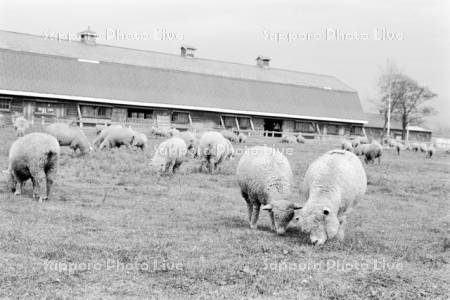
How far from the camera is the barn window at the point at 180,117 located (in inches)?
1861

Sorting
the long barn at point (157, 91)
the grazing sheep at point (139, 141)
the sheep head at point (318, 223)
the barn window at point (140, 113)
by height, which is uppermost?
the long barn at point (157, 91)

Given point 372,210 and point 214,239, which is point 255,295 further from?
point 372,210

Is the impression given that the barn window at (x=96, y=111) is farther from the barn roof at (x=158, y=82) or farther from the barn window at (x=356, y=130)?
the barn window at (x=356, y=130)

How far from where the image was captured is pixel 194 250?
895cm

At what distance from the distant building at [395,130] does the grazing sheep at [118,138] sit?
56.6m

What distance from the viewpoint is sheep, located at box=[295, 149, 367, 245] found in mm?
9517

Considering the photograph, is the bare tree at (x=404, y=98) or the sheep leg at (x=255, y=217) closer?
the sheep leg at (x=255, y=217)

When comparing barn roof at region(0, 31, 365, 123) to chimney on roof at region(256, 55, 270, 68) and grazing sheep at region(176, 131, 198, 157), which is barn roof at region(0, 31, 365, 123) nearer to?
chimney on roof at region(256, 55, 270, 68)

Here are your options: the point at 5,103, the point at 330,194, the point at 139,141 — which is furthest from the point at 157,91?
the point at 330,194

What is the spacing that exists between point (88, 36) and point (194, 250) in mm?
49223

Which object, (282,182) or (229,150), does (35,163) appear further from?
(229,150)

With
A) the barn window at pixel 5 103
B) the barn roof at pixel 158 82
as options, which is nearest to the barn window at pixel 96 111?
the barn roof at pixel 158 82

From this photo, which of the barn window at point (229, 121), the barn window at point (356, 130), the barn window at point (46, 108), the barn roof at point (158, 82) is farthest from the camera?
the barn window at point (356, 130)

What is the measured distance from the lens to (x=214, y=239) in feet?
32.3
